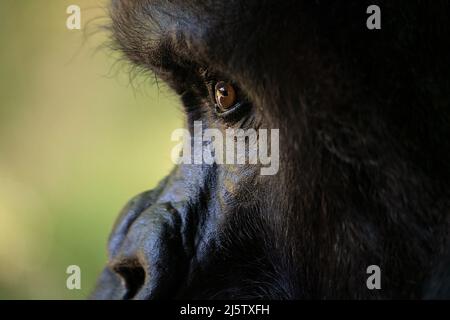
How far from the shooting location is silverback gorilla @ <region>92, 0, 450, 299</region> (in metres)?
2.14

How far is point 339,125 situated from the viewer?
7.04 feet

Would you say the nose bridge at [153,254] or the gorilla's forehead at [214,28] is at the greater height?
the gorilla's forehead at [214,28]

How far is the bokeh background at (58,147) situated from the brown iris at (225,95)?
364cm

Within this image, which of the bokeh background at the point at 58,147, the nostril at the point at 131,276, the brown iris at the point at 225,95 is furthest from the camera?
the bokeh background at the point at 58,147

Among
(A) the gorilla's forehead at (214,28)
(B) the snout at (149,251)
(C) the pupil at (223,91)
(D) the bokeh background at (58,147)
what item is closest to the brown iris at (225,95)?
(C) the pupil at (223,91)

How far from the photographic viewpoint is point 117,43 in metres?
2.91

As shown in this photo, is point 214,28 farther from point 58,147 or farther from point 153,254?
point 58,147

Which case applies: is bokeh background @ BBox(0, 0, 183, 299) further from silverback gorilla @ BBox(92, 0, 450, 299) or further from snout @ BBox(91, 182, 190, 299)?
silverback gorilla @ BBox(92, 0, 450, 299)

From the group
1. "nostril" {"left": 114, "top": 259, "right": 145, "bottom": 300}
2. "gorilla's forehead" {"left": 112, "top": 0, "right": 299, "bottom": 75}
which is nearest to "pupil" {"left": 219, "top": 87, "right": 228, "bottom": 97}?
"gorilla's forehead" {"left": 112, "top": 0, "right": 299, "bottom": 75}

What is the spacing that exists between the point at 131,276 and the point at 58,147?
3.93 m

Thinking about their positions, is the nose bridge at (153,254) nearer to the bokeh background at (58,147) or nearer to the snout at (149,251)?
the snout at (149,251)

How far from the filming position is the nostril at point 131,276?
8.81 ft
